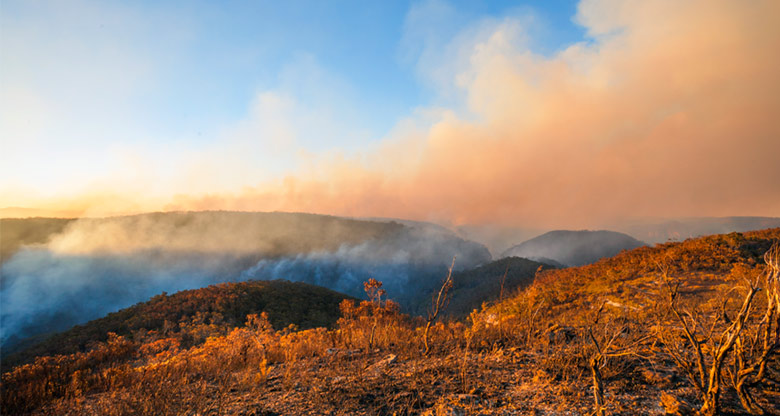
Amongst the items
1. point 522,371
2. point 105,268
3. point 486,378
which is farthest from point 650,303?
point 105,268

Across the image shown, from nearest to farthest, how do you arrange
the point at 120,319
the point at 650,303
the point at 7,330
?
the point at 650,303
the point at 120,319
the point at 7,330

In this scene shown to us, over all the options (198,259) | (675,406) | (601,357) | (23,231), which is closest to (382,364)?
(601,357)

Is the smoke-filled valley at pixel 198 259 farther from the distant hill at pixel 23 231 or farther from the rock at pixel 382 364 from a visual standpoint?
the rock at pixel 382 364

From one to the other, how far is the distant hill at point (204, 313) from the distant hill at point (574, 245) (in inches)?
3802

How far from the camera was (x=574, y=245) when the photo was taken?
124812 mm

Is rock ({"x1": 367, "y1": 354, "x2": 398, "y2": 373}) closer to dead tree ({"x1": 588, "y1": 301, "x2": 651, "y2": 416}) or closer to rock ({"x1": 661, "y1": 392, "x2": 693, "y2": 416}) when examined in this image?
dead tree ({"x1": 588, "y1": 301, "x2": 651, "y2": 416})

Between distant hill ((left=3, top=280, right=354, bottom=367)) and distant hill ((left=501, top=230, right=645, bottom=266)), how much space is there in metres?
96.6

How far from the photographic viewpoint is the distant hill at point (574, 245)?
371 ft

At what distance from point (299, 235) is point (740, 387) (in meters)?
130

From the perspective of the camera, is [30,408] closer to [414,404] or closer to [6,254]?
[414,404]

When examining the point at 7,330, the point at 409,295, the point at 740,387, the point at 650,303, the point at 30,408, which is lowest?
the point at 409,295

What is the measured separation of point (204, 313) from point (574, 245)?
14095 centimetres

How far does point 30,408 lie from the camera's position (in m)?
5.87

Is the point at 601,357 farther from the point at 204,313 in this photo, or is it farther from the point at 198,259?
the point at 198,259
